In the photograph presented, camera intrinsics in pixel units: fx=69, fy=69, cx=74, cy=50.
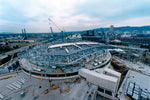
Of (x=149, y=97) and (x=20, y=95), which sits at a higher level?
(x=20, y=95)

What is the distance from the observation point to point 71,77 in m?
19.9

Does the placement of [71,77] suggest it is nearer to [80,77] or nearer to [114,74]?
[80,77]

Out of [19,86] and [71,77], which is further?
[71,77]

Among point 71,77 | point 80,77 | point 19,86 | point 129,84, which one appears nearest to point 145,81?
point 129,84

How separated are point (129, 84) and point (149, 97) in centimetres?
387

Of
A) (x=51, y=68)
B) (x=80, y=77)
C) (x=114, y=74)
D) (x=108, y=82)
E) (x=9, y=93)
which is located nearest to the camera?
(x=108, y=82)

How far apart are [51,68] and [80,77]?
395 inches

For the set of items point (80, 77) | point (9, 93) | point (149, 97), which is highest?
point (80, 77)

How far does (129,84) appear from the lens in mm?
18094

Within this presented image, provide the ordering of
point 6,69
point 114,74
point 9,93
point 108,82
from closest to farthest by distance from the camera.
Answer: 1. point 108,82
2. point 9,93
3. point 114,74
4. point 6,69

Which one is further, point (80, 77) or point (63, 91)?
point (80, 77)

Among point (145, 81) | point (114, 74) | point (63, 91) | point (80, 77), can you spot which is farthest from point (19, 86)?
point (145, 81)

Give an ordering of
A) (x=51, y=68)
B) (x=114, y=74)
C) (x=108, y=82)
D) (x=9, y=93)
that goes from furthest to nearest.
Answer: (x=51, y=68), (x=114, y=74), (x=9, y=93), (x=108, y=82)

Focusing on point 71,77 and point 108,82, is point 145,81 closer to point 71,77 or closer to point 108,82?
point 108,82
